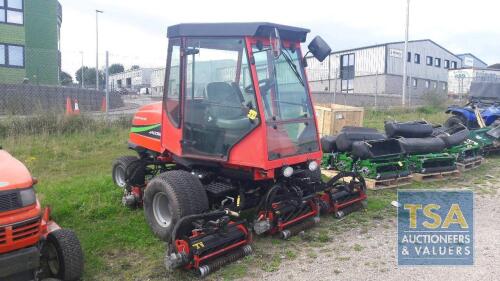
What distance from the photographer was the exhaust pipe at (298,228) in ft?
16.3

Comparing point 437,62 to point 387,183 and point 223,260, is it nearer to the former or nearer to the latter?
point 387,183

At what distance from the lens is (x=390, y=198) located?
22.5ft

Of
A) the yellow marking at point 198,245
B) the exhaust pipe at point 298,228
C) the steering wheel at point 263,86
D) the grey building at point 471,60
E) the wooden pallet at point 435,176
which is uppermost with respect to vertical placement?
the grey building at point 471,60

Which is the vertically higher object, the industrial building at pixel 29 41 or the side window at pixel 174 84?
the industrial building at pixel 29 41

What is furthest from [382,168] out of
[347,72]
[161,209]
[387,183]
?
[347,72]

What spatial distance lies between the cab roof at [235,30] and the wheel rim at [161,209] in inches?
74.0

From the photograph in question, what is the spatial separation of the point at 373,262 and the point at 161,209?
2364mm

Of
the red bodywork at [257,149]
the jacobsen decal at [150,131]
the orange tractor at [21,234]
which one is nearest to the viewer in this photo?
the orange tractor at [21,234]

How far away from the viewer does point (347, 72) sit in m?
37.0

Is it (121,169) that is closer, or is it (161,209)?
(161,209)

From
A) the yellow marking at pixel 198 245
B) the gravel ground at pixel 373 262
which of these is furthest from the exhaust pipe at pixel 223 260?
the gravel ground at pixel 373 262

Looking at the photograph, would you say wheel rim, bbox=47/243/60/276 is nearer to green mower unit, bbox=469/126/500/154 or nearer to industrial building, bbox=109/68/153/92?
green mower unit, bbox=469/126/500/154

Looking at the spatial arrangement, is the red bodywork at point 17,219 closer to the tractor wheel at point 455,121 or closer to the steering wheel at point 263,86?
the steering wheel at point 263,86

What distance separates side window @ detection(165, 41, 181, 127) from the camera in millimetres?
5438
